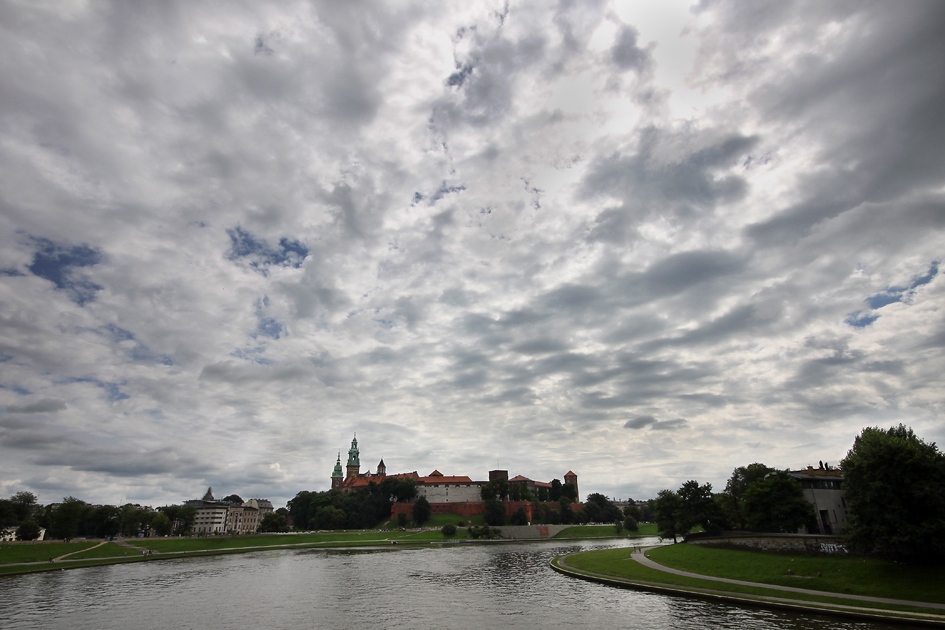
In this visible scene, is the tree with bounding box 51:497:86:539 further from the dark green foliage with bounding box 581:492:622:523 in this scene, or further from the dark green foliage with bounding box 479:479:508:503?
the dark green foliage with bounding box 581:492:622:523

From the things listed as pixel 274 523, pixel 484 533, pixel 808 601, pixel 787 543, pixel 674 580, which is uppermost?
pixel 787 543

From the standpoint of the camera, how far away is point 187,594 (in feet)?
136

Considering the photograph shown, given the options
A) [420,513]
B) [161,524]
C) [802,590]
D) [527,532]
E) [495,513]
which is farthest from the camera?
[420,513]

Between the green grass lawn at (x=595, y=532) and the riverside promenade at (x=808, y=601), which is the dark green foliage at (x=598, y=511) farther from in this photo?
Answer: the riverside promenade at (x=808, y=601)

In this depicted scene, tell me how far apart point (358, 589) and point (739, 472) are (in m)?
62.6

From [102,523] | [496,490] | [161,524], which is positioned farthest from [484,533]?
[102,523]

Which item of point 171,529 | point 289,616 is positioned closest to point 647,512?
point 171,529

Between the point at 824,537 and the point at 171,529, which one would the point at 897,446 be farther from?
the point at 171,529

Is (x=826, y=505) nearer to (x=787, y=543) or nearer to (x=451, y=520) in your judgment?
(x=787, y=543)

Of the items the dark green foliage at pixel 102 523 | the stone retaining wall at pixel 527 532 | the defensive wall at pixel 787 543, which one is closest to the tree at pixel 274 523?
the dark green foliage at pixel 102 523

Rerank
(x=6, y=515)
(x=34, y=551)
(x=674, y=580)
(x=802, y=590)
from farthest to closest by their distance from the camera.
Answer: (x=6, y=515) → (x=34, y=551) → (x=674, y=580) → (x=802, y=590)

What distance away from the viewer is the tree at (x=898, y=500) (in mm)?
30984

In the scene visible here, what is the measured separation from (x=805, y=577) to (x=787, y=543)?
23.2 feet

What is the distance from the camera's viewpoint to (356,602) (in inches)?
1431
